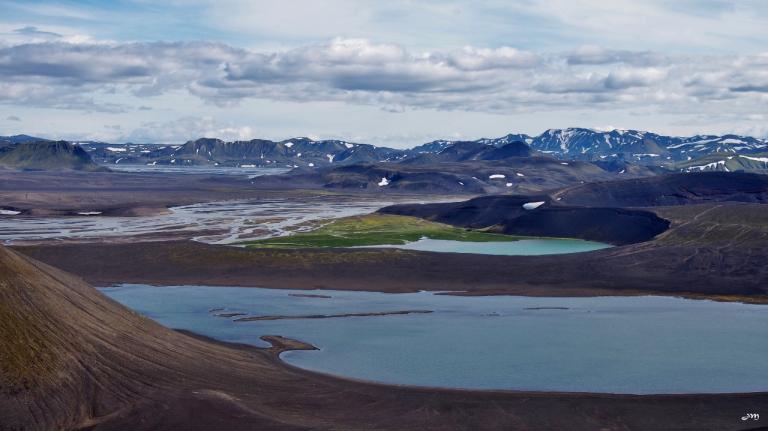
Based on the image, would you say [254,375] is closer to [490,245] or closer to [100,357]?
[100,357]

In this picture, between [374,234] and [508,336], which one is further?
[374,234]

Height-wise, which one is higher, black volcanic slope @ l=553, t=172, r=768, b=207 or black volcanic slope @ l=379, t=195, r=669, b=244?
black volcanic slope @ l=553, t=172, r=768, b=207

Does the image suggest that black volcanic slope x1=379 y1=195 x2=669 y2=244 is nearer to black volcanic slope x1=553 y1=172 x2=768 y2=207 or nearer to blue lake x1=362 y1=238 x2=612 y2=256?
blue lake x1=362 y1=238 x2=612 y2=256

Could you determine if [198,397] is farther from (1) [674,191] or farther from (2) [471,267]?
(1) [674,191]

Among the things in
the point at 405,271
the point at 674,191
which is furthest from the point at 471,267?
the point at 674,191

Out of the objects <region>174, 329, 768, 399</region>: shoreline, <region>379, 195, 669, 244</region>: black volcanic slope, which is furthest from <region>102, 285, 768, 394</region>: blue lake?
<region>379, 195, 669, 244</region>: black volcanic slope

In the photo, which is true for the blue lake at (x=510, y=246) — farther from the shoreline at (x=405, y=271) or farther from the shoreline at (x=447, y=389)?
the shoreline at (x=447, y=389)

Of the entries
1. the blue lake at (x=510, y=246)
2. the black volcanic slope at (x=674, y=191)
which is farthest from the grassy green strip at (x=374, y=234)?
the black volcanic slope at (x=674, y=191)
